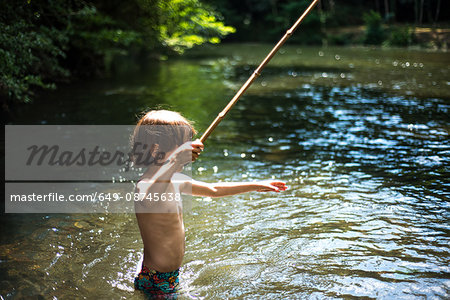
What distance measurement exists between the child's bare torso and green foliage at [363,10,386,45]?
1604cm

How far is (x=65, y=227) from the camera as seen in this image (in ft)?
15.0

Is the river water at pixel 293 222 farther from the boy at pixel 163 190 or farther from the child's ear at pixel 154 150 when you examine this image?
the child's ear at pixel 154 150

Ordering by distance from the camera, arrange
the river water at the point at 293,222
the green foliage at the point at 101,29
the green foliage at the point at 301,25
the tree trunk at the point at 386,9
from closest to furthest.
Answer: the river water at the point at 293,222
the green foliage at the point at 101,29
the tree trunk at the point at 386,9
the green foliage at the point at 301,25

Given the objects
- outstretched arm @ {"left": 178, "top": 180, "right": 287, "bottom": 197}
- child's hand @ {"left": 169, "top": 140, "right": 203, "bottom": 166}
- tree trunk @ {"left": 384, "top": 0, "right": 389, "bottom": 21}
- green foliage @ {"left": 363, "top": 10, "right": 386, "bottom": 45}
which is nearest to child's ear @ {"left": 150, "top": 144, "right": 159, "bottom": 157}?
child's hand @ {"left": 169, "top": 140, "right": 203, "bottom": 166}

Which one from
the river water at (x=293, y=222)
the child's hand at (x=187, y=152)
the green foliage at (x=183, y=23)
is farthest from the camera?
the green foliage at (x=183, y=23)

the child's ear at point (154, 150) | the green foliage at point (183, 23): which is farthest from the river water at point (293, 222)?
the green foliage at point (183, 23)

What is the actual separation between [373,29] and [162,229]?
21034 millimetres

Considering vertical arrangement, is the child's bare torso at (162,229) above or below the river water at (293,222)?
above

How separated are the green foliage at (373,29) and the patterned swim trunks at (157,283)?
16.1 m

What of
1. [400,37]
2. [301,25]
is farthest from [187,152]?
[301,25]

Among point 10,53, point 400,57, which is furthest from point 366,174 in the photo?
point 400,57

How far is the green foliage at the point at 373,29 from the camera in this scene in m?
17.3

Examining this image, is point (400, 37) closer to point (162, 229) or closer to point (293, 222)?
point (293, 222)

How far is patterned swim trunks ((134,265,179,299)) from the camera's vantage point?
9.81 ft
